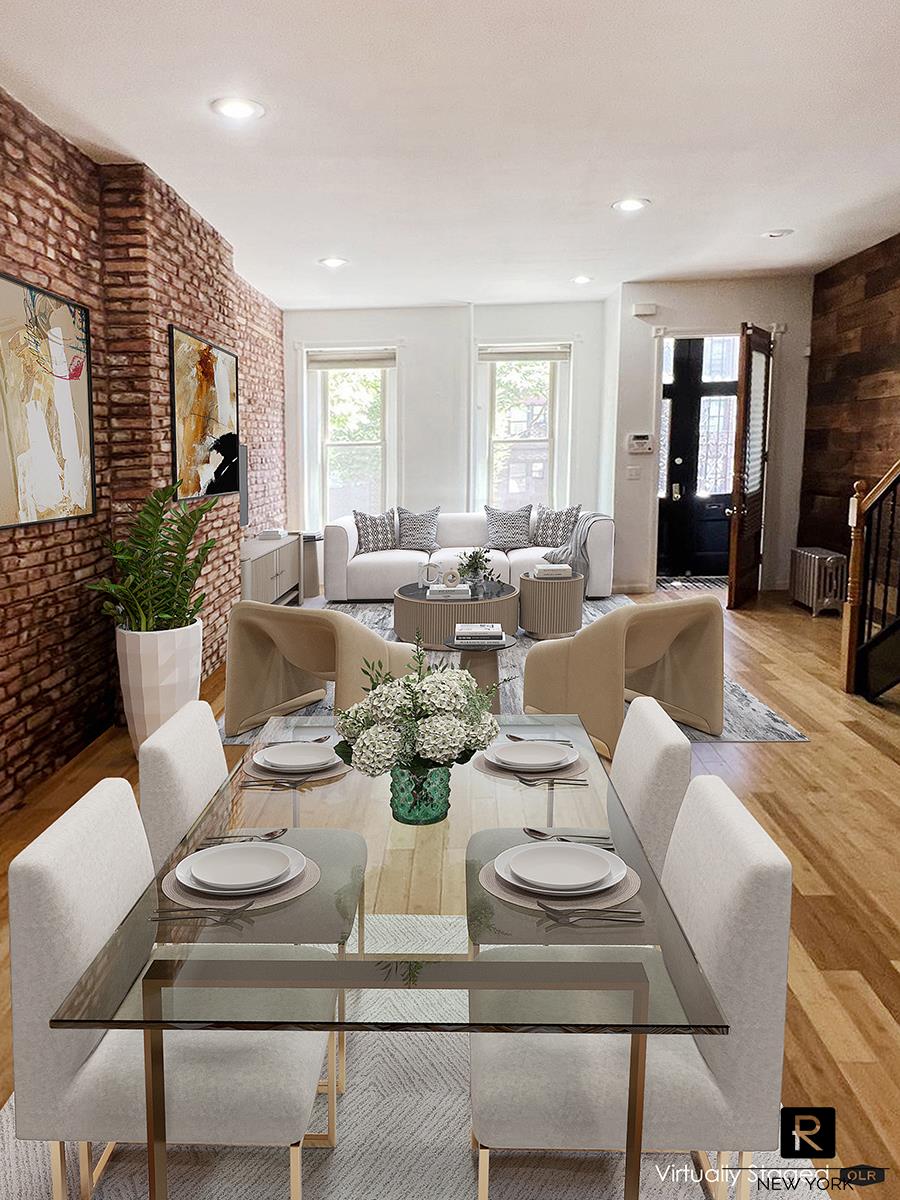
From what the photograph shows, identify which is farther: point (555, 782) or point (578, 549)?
point (578, 549)

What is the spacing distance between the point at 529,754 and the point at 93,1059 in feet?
3.56

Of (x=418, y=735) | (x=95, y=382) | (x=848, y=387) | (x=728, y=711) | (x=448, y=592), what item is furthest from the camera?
(x=848, y=387)

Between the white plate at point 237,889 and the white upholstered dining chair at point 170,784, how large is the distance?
0.26 m

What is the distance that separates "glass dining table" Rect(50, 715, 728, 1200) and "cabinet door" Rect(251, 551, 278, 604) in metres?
4.87

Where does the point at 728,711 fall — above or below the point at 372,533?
below

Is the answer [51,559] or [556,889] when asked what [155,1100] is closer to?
[556,889]

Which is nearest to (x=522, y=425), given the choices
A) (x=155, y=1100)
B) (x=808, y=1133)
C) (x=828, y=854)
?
(x=828, y=854)

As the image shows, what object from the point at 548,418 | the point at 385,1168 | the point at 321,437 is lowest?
the point at 385,1168

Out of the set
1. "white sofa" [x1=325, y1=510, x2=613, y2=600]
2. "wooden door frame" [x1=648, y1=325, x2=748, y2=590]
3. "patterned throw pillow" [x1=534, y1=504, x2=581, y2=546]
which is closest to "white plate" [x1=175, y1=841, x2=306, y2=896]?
"white sofa" [x1=325, y1=510, x2=613, y2=600]

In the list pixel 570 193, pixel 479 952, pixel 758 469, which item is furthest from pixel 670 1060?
pixel 758 469

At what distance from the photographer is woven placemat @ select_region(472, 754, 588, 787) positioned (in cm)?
203

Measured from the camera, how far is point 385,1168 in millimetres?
1740

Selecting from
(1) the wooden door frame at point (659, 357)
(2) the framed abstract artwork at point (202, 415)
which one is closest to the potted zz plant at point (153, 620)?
(2) the framed abstract artwork at point (202, 415)

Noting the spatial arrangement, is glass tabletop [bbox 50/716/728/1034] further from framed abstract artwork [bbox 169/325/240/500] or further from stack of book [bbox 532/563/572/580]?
stack of book [bbox 532/563/572/580]
